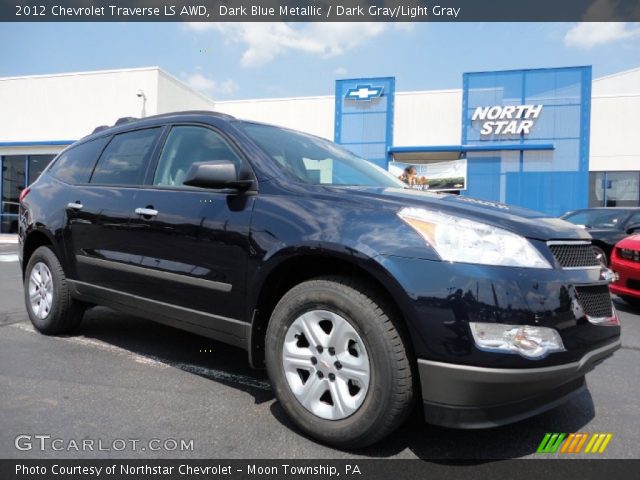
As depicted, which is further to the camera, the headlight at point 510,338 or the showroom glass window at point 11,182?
the showroom glass window at point 11,182

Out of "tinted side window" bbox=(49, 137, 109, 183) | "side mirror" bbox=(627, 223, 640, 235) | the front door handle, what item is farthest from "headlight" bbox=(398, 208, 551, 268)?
"side mirror" bbox=(627, 223, 640, 235)

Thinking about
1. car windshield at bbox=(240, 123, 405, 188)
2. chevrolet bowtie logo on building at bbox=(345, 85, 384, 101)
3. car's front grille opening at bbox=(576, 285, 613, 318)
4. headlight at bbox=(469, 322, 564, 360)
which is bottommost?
headlight at bbox=(469, 322, 564, 360)

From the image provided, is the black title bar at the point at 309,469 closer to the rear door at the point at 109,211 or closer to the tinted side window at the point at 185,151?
the rear door at the point at 109,211

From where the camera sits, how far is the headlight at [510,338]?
1940mm

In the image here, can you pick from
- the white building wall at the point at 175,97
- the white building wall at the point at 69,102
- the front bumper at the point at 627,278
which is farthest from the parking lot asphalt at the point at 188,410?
the white building wall at the point at 69,102

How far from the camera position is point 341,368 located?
7.37 feet

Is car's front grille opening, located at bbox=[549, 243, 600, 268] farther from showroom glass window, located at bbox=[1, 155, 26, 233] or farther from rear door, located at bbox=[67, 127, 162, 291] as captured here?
showroom glass window, located at bbox=[1, 155, 26, 233]

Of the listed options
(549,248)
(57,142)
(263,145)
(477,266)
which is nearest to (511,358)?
(477,266)

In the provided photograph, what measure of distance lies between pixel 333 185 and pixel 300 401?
119cm

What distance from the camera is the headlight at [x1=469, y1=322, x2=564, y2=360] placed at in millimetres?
1940

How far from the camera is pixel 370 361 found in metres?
2.13

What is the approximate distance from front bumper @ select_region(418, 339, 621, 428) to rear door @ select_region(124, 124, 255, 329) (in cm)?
114

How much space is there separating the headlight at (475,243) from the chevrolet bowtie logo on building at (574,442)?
97cm

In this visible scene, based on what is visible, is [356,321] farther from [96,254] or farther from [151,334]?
[151,334]
